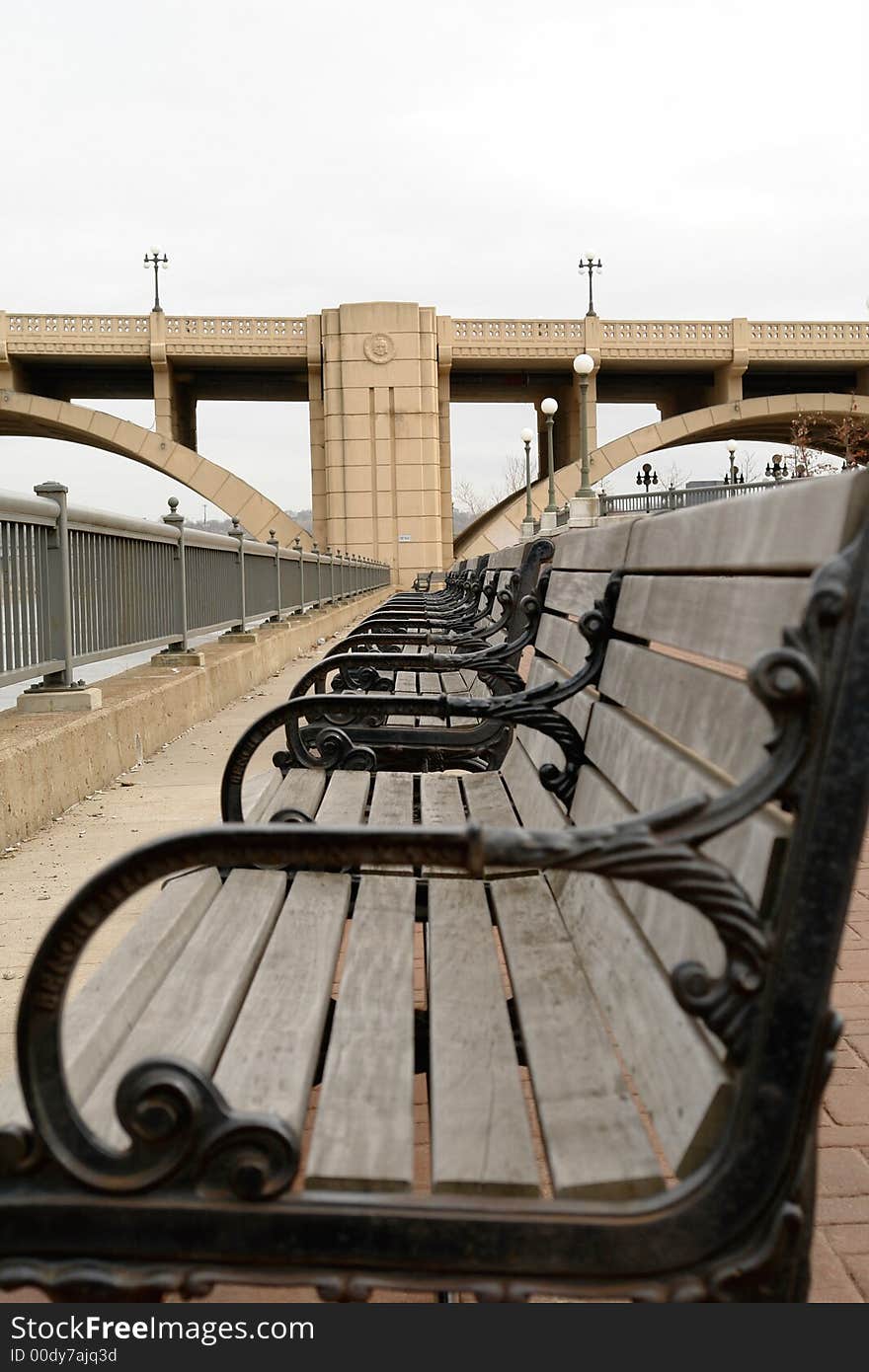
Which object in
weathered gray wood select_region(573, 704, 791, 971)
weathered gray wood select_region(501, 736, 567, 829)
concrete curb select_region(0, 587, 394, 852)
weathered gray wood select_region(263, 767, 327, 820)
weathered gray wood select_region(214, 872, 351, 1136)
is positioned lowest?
concrete curb select_region(0, 587, 394, 852)

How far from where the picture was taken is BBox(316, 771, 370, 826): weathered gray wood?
2777 mm

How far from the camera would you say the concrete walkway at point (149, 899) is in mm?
1913

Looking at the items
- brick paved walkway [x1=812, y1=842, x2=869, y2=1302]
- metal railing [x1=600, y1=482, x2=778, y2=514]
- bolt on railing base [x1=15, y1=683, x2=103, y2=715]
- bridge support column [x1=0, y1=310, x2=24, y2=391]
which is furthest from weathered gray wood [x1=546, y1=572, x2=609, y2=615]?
bridge support column [x1=0, y1=310, x2=24, y2=391]

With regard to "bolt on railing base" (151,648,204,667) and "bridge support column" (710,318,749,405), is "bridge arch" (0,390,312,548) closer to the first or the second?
"bridge support column" (710,318,749,405)

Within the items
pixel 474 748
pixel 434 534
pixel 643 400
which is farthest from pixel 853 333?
pixel 474 748

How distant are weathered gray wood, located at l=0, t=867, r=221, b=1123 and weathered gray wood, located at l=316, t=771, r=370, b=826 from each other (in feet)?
A: 1.50

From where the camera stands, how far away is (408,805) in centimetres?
301

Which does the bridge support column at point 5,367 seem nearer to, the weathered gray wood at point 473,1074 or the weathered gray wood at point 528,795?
the weathered gray wood at point 528,795

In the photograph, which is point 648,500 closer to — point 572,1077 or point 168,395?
point 168,395

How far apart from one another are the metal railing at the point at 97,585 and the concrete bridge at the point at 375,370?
3281 centimetres

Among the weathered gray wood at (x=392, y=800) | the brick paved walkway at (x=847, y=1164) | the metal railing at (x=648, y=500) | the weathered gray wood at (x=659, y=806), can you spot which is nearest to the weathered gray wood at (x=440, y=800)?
the weathered gray wood at (x=392, y=800)

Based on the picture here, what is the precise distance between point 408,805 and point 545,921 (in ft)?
3.06

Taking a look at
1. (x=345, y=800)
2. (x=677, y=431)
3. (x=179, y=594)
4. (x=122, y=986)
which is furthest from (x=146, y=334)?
(x=122, y=986)

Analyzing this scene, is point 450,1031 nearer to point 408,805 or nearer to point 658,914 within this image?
point 658,914
